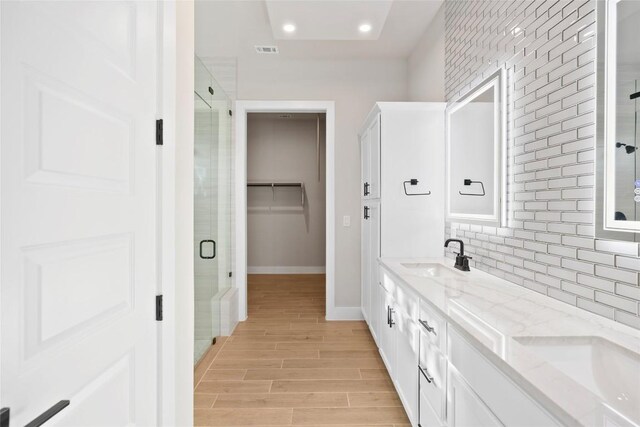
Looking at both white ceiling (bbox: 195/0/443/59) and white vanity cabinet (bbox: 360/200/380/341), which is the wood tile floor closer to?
white vanity cabinet (bbox: 360/200/380/341)

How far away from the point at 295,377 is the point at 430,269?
1.25 m

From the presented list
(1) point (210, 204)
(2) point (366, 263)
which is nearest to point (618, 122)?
(2) point (366, 263)

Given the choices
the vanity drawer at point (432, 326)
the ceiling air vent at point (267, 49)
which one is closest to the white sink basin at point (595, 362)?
the vanity drawer at point (432, 326)

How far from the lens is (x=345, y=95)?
3.69m

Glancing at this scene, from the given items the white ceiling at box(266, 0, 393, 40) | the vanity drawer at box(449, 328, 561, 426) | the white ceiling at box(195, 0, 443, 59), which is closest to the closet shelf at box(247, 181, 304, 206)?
the white ceiling at box(195, 0, 443, 59)

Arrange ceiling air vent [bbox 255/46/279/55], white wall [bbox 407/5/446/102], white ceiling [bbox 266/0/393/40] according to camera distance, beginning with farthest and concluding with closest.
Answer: ceiling air vent [bbox 255/46/279/55] → white wall [bbox 407/5/446/102] → white ceiling [bbox 266/0/393/40]

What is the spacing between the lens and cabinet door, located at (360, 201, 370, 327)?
125 inches

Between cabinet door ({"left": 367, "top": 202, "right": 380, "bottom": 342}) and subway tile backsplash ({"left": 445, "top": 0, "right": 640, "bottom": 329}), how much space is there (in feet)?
2.94
